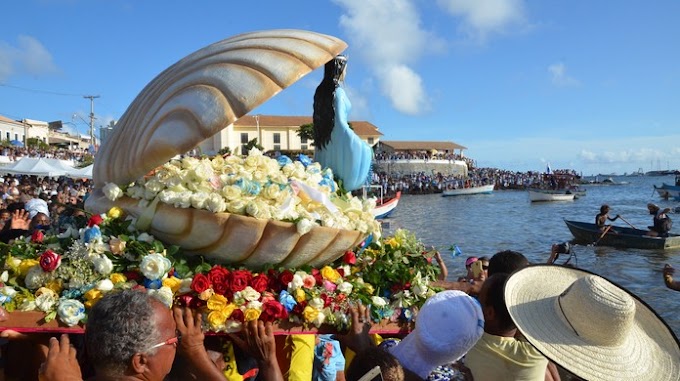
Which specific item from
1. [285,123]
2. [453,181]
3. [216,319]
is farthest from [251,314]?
[285,123]

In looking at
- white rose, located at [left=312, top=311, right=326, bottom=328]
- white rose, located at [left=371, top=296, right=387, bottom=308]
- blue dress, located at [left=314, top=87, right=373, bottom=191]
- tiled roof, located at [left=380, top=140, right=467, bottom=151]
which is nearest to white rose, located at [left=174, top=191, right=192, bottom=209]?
white rose, located at [left=312, top=311, right=326, bottom=328]

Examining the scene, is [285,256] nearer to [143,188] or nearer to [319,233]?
[319,233]

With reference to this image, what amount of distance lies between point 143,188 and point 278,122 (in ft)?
258

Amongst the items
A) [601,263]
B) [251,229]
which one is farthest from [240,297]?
[601,263]

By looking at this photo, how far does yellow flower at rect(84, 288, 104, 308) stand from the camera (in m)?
3.16

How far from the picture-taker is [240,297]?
3262mm

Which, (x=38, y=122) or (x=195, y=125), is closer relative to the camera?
(x=195, y=125)

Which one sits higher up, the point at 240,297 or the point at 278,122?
the point at 278,122

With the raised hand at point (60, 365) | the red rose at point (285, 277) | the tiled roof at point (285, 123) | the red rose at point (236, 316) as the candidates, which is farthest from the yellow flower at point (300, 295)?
the tiled roof at point (285, 123)

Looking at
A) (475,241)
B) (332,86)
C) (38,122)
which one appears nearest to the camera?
(332,86)

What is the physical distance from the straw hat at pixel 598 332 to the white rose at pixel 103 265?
241cm

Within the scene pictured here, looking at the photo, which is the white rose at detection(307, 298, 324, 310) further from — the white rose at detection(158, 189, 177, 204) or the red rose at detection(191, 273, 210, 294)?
the white rose at detection(158, 189, 177, 204)

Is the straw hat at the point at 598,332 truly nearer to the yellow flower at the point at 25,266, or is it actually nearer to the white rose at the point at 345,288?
the white rose at the point at 345,288

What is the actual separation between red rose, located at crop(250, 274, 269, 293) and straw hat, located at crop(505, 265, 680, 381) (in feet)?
4.92
